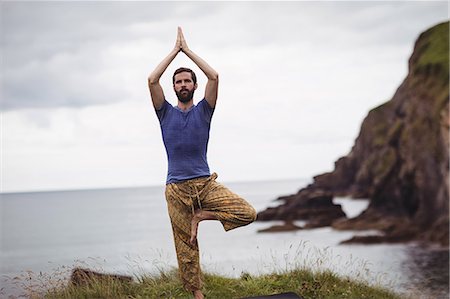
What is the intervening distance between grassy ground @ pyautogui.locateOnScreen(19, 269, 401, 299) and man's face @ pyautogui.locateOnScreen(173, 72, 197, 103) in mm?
2996

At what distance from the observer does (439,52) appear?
119ft

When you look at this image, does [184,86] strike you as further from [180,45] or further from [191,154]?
[191,154]

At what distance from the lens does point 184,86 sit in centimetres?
643

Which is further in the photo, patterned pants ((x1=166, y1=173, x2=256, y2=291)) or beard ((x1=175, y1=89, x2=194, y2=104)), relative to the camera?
beard ((x1=175, y1=89, x2=194, y2=104))

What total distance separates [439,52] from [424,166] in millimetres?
8222

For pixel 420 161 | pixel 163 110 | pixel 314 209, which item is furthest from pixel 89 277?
pixel 314 209

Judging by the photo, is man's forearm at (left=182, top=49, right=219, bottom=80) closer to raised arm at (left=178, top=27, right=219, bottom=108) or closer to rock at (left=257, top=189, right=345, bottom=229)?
raised arm at (left=178, top=27, right=219, bottom=108)

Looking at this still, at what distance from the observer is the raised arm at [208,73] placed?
629 centimetres

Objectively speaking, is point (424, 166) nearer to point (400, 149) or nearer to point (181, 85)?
point (400, 149)

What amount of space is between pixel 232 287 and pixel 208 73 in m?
3.65

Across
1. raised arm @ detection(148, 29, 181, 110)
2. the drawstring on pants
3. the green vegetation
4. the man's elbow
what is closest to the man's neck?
raised arm @ detection(148, 29, 181, 110)

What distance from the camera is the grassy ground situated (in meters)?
8.38

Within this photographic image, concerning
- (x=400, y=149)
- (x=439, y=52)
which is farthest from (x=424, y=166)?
(x=439, y=52)

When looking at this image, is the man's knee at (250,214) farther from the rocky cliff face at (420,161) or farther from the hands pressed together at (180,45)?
the rocky cliff face at (420,161)
